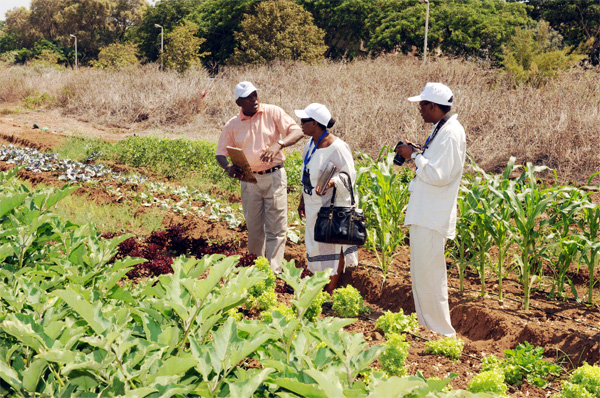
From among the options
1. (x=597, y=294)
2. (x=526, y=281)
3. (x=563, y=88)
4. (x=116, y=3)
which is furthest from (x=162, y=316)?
(x=116, y=3)

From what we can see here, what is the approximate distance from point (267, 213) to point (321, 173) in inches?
38.6

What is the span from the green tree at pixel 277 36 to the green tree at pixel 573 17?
522 inches

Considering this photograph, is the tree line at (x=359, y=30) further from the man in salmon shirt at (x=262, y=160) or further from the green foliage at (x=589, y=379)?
the green foliage at (x=589, y=379)

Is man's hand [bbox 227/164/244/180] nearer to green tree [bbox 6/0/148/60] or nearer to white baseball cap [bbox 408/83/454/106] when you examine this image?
white baseball cap [bbox 408/83/454/106]

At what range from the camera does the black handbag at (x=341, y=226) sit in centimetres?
469

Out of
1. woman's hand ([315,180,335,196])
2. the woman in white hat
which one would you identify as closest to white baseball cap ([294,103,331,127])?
the woman in white hat

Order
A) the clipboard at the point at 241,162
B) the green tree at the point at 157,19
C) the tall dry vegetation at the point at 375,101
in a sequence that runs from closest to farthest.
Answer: the clipboard at the point at 241,162 < the tall dry vegetation at the point at 375,101 < the green tree at the point at 157,19

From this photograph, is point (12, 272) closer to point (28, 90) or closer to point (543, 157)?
point (543, 157)

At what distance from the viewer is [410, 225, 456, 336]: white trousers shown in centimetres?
404

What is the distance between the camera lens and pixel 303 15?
32.4 meters

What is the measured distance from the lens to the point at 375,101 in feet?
45.9

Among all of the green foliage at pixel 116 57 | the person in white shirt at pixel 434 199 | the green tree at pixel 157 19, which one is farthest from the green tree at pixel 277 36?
the person in white shirt at pixel 434 199

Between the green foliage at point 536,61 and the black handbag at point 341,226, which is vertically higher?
the green foliage at point 536,61

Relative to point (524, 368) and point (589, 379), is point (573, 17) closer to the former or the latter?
point (524, 368)
